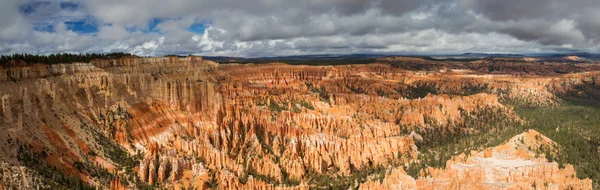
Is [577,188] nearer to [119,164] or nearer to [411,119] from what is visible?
[411,119]

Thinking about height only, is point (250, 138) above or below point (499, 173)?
below

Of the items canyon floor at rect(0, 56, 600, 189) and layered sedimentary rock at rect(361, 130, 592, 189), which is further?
canyon floor at rect(0, 56, 600, 189)

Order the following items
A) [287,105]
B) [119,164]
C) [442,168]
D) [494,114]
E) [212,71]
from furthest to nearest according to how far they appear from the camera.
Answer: [212,71] → [494,114] → [287,105] → [119,164] → [442,168]

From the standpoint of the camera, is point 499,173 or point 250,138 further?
point 250,138

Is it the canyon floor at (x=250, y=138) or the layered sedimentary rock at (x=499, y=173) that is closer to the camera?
the layered sedimentary rock at (x=499, y=173)

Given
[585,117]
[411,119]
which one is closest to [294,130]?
[411,119]
